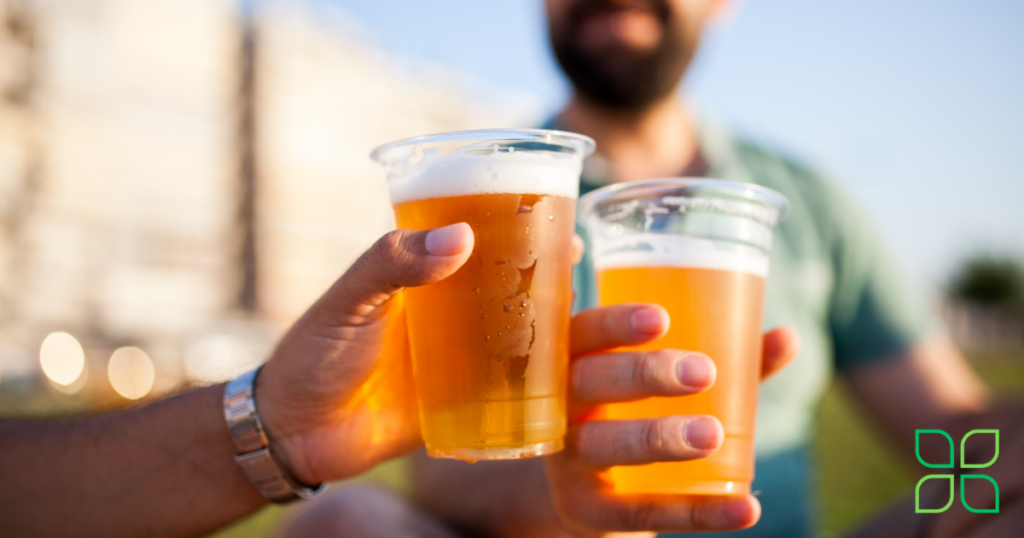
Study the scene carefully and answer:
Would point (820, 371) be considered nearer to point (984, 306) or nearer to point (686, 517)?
point (686, 517)

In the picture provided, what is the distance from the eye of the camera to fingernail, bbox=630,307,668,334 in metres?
1.42

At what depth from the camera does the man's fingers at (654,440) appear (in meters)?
1.36

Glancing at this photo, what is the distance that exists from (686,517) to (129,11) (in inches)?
1020

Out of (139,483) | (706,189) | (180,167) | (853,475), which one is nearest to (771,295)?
(706,189)

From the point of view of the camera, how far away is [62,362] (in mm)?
12945

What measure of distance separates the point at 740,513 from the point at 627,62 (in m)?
2.31

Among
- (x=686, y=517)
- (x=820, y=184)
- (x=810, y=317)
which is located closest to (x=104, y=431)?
(x=686, y=517)

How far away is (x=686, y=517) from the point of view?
1492 millimetres

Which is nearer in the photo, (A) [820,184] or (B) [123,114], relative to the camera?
(A) [820,184]

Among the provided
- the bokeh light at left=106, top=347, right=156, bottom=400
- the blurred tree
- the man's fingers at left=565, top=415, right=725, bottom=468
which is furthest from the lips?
the blurred tree

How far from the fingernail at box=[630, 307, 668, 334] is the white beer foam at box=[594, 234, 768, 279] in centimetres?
12

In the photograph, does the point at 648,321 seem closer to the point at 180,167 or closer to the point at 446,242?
the point at 446,242

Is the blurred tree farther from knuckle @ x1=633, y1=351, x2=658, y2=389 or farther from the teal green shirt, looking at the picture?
knuckle @ x1=633, y1=351, x2=658, y2=389

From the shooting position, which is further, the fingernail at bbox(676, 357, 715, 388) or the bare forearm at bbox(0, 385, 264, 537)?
the bare forearm at bbox(0, 385, 264, 537)
